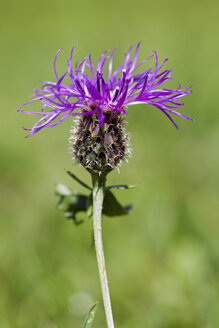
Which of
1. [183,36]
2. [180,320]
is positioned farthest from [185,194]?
[183,36]

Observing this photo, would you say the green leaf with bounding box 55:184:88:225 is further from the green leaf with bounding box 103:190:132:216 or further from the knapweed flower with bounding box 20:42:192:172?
the knapweed flower with bounding box 20:42:192:172

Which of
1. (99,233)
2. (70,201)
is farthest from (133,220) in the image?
(99,233)

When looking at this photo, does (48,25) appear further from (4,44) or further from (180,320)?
(180,320)

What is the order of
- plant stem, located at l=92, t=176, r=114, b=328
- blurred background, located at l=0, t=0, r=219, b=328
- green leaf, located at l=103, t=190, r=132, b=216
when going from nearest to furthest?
1. plant stem, located at l=92, t=176, r=114, b=328
2. green leaf, located at l=103, t=190, r=132, b=216
3. blurred background, located at l=0, t=0, r=219, b=328

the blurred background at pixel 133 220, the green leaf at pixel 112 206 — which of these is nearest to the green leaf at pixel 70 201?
the green leaf at pixel 112 206

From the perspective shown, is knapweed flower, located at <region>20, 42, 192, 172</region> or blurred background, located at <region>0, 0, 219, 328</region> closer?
knapweed flower, located at <region>20, 42, 192, 172</region>

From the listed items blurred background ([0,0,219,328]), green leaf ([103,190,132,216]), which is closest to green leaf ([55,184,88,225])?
green leaf ([103,190,132,216])
